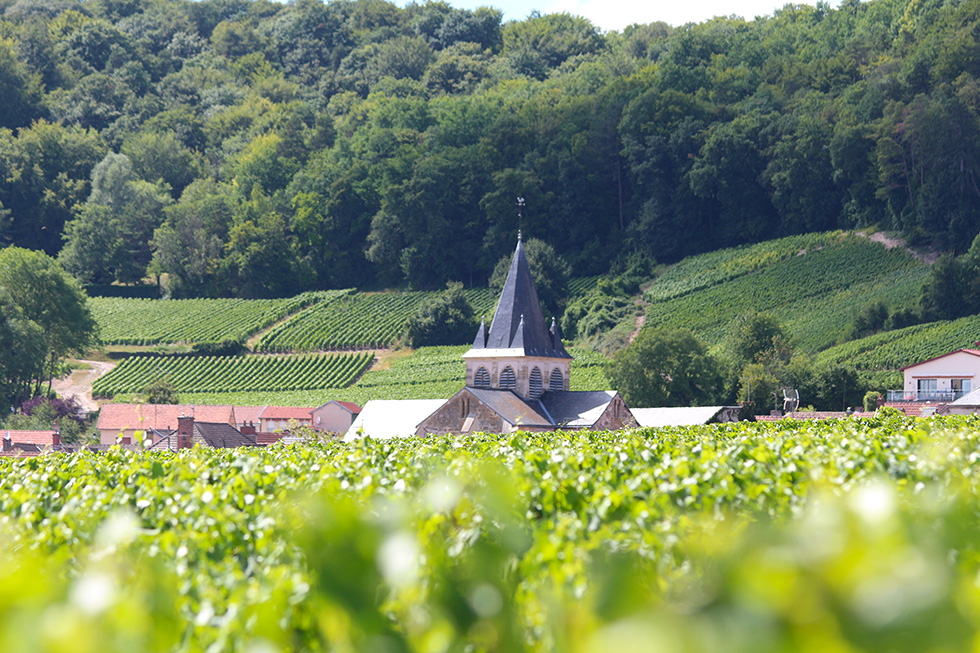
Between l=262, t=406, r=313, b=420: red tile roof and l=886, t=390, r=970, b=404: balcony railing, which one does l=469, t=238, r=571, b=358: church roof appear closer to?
l=262, t=406, r=313, b=420: red tile roof

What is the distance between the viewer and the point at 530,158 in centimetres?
10588

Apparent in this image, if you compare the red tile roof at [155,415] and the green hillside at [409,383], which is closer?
the red tile roof at [155,415]

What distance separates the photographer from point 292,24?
7249 inches

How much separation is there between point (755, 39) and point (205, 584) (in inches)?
4678

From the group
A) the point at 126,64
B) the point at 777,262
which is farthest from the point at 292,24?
the point at 777,262

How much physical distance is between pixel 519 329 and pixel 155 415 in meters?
25.6

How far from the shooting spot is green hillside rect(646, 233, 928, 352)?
3009 inches

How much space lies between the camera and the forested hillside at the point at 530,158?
291 feet

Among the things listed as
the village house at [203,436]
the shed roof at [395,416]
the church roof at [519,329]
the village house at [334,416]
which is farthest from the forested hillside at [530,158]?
the village house at [203,436]

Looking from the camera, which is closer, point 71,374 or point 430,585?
point 430,585

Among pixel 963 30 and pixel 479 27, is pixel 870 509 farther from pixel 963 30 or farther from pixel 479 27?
pixel 479 27

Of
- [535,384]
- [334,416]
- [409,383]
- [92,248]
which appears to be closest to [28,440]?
[334,416]

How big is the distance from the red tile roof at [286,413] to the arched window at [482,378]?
757 inches

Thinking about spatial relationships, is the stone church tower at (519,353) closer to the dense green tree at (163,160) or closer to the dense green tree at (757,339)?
the dense green tree at (757,339)
